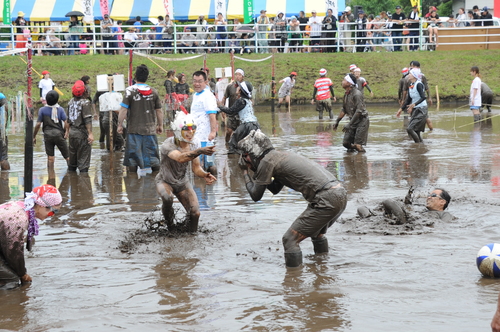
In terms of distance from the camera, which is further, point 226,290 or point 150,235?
point 150,235

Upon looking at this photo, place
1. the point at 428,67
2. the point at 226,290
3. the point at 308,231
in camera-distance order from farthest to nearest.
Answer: the point at 428,67 → the point at 308,231 → the point at 226,290

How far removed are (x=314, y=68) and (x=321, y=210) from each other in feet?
77.5

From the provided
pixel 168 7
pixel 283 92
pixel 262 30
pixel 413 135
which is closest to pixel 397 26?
pixel 262 30

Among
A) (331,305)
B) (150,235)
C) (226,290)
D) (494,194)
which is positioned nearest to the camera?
(331,305)

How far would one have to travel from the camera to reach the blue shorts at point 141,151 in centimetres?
1179

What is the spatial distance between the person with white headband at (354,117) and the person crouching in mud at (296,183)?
7.24 m

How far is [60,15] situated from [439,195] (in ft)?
89.7

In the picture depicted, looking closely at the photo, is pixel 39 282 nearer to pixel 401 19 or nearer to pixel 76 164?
pixel 76 164

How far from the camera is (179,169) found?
759 centimetres

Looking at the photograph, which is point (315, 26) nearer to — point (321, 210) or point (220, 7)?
point (220, 7)

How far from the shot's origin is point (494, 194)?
9.59 m

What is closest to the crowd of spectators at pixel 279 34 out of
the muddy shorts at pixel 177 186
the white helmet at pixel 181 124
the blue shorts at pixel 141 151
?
the blue shorts at pixel 141 151

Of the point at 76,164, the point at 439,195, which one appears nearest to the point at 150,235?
the point at 439,195

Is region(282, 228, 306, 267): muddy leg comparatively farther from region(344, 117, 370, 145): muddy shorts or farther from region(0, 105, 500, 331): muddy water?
region(344, 117, 370, 145): muddy shorts
